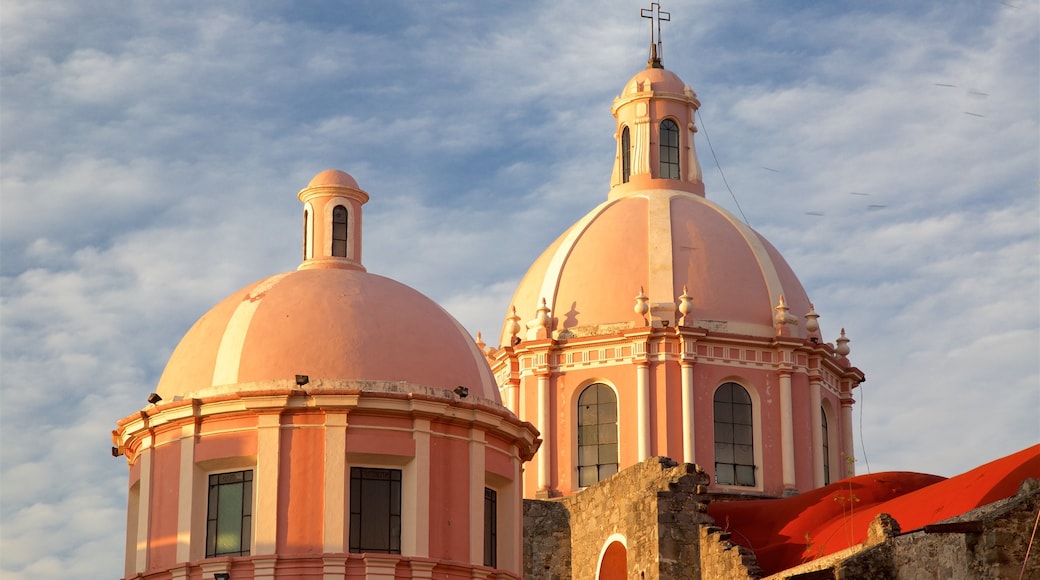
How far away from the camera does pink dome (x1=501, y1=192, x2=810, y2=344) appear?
39156 mm

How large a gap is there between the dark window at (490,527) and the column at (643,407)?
30.7ft

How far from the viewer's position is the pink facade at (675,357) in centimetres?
3825

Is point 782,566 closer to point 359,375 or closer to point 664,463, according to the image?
point 664,463

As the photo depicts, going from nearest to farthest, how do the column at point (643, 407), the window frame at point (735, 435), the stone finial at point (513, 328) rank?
1. the column at point (643, 407)
2. the window frame at point (735, 435)
3. the stone finial at point (513, 328)

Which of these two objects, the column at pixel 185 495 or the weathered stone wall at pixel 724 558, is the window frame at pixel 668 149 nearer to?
the weathered stone wall at pixel 724 558

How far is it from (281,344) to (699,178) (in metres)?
17.1

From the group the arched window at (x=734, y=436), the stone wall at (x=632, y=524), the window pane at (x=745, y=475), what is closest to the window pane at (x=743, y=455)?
the arched window at (x=734, y=436)

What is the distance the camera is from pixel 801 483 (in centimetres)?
3866

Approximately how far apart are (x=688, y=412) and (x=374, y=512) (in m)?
12.1

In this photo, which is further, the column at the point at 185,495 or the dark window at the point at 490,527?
the dark window at the point at 490,527

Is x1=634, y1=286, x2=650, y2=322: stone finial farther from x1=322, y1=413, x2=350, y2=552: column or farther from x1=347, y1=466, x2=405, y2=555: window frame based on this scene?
x1=322, y1=413, x2=350, y2=552: column

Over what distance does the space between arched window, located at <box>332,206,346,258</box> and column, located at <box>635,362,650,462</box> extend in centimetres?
982

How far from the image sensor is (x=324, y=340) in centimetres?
2773

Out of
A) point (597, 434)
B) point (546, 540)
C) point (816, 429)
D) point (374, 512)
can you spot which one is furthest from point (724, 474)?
point (374, 512)
